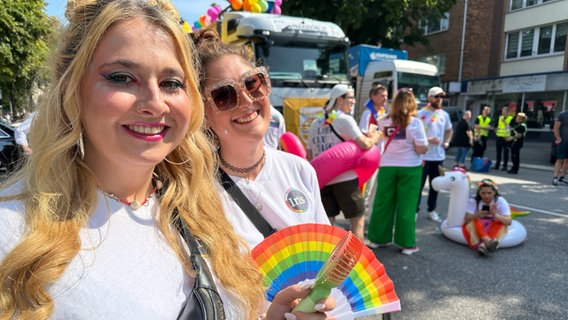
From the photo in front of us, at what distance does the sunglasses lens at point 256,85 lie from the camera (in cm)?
159

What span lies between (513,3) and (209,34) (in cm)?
2490

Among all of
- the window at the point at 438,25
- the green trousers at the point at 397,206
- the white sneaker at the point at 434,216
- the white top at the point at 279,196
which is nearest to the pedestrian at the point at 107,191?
the white top at the point at 279,196

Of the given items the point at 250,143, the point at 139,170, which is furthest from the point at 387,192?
the point at 139,170

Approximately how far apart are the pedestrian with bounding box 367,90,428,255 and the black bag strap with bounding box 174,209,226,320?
3.56 m

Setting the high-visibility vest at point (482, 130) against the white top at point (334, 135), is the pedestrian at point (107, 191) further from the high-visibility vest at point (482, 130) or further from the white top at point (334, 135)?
the high-visibility vest at point (482, 130)

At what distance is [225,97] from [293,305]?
90 cm

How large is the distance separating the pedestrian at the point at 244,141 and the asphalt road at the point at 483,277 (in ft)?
6.32

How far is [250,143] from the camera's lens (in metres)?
1.60

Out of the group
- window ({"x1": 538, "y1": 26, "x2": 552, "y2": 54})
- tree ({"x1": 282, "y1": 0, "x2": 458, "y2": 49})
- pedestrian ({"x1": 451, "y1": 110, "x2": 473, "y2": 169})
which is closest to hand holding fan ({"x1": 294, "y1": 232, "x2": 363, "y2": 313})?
pedestrian ({"x1": 451, "y1": 110, "x2": 473, "y2": 169})

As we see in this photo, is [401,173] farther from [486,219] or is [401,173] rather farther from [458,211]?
[486,219]

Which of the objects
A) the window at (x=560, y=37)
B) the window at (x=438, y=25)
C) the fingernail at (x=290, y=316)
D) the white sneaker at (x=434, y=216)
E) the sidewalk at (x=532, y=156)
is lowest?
the sidewalk at (x=532, y=156)

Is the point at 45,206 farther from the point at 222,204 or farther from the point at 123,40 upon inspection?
the point at 222,204

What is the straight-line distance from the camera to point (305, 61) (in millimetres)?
7797

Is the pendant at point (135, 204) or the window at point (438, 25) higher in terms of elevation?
the window at point (438, 25)
